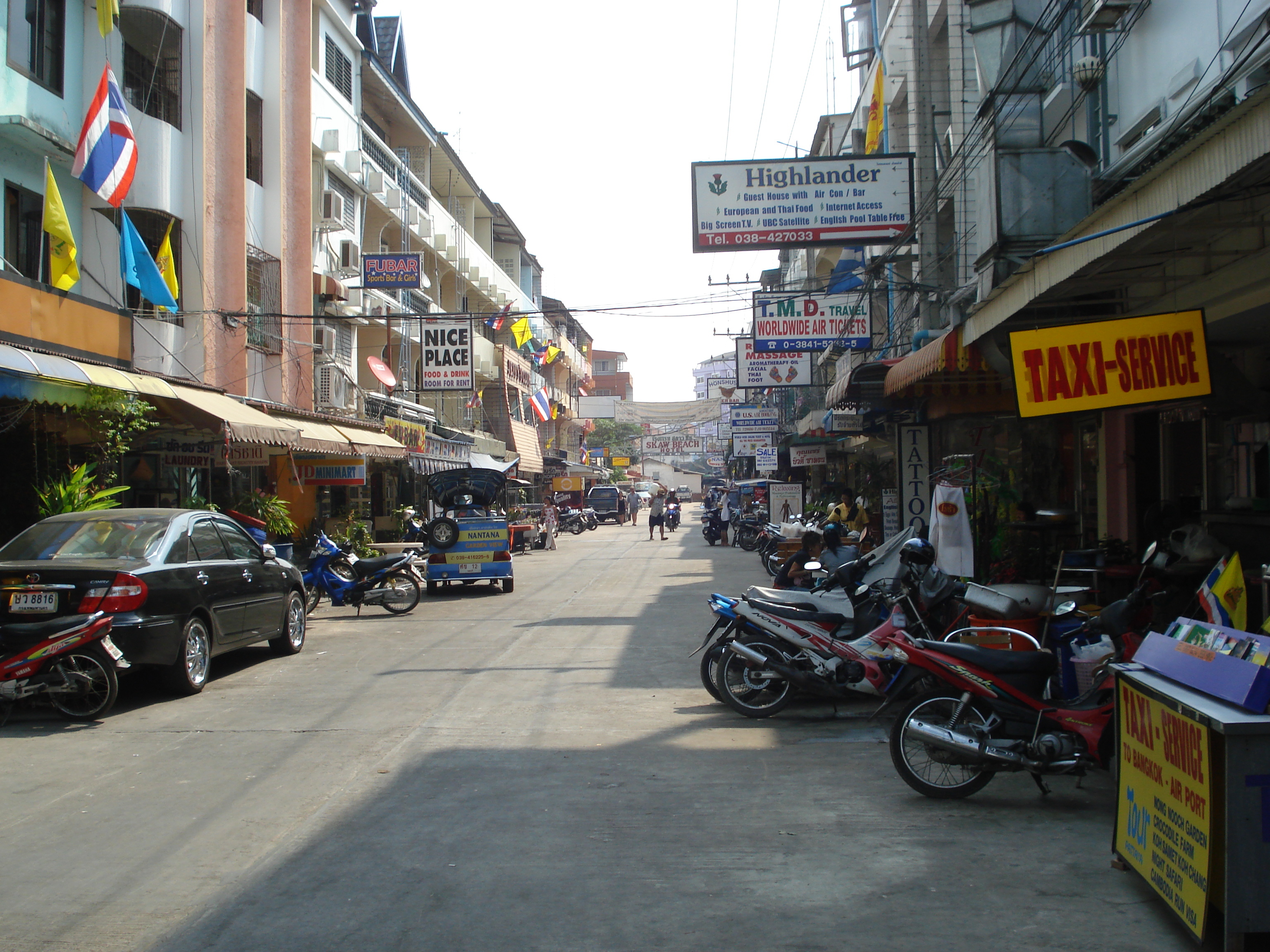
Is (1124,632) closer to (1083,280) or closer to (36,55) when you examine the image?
(1083,280)

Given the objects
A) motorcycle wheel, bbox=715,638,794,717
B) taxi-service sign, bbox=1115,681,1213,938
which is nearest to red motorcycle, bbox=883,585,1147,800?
taxi-service sign, bbox=1115,681,1213,938

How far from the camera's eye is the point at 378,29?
3184 cm

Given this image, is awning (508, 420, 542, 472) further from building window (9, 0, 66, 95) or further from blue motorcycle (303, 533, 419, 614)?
building window (9, 0, 66, 95)

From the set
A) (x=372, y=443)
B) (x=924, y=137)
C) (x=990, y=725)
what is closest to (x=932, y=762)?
(x=990, y=725)

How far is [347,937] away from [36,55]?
14946mm

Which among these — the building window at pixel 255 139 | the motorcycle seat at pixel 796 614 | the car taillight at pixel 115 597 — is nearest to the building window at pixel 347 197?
the building window at pixel 255 139

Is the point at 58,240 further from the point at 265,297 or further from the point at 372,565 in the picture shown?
the point at 265,297

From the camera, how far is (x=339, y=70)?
25391 mm

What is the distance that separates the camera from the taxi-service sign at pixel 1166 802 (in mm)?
3643

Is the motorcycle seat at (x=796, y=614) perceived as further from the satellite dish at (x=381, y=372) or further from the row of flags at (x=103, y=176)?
the satellite dish at (x=381, y=372)

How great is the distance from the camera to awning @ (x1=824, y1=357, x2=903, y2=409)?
1280cm

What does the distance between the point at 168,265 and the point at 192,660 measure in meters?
9.19

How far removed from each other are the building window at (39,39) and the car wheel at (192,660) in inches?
366

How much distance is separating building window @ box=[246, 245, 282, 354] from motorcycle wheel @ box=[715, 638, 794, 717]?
14430mm
